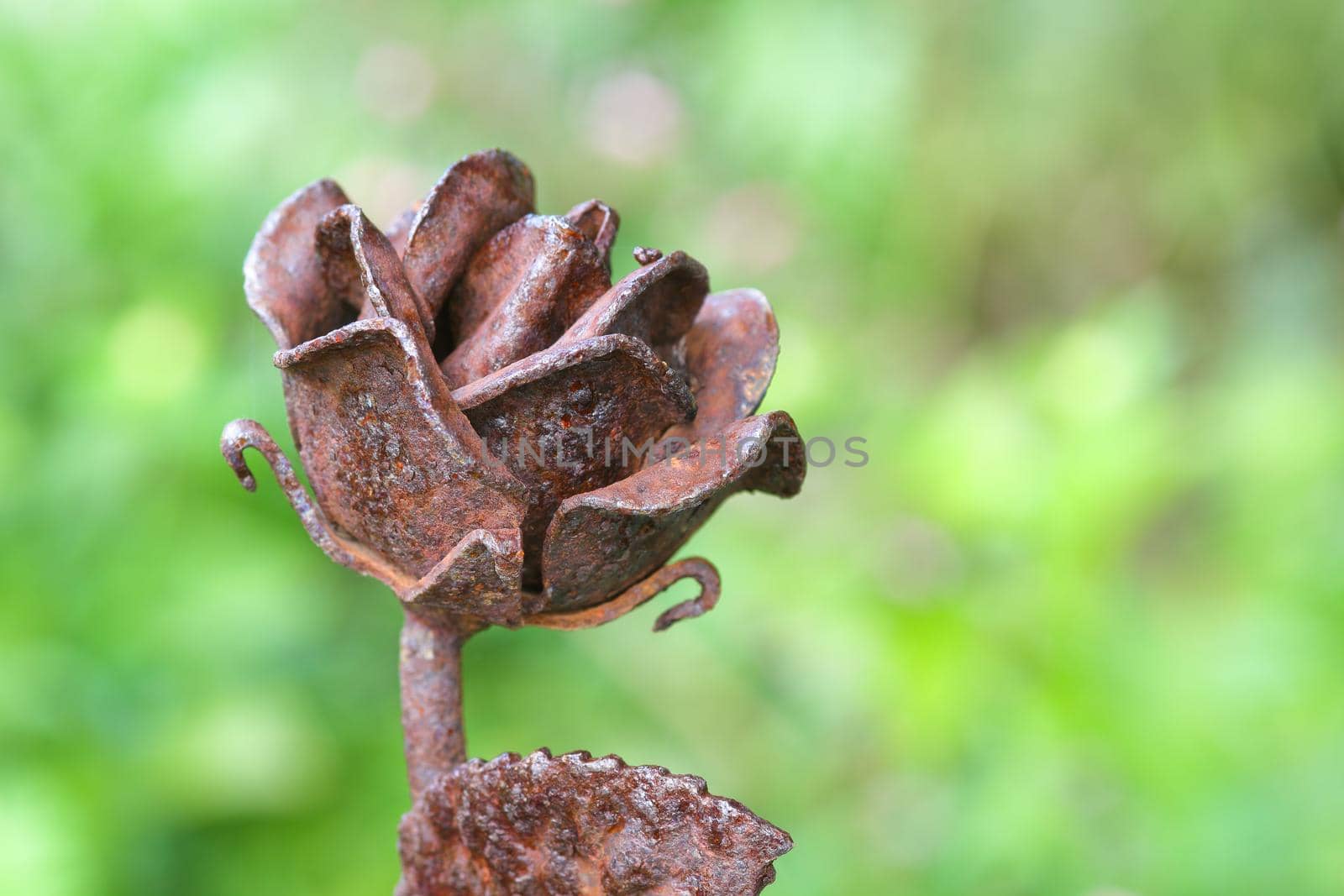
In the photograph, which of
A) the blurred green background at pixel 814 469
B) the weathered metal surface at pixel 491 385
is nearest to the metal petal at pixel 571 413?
the weathered metal surface at pixel 491 385

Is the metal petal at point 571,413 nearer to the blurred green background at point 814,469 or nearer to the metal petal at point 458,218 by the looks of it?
the metal petal at point 458,218

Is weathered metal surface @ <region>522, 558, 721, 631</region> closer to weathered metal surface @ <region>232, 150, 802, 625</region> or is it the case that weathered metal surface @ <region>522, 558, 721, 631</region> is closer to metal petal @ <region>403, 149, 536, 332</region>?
weathered metal surface @ <region>232, 150, 802, 625</region>

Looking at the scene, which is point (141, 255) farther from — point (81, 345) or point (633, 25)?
point (633, 25)

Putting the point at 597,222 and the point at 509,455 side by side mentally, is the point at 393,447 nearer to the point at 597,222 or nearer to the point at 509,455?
the point at 509,455

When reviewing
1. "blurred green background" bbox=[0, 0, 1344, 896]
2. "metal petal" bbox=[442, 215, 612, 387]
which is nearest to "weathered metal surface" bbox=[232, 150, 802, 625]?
"metal petal" bbox=[442, 215, 612, 387]

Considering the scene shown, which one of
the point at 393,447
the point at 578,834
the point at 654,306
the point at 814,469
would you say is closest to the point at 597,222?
the point at 654,306

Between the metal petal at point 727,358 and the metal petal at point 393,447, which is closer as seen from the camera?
the metal petal at point 393,447

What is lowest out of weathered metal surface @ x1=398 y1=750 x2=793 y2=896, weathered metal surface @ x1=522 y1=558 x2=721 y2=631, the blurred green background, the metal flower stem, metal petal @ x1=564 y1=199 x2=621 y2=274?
weathered metal surface @ x1=398 y1=750 x2=793 y2=896
